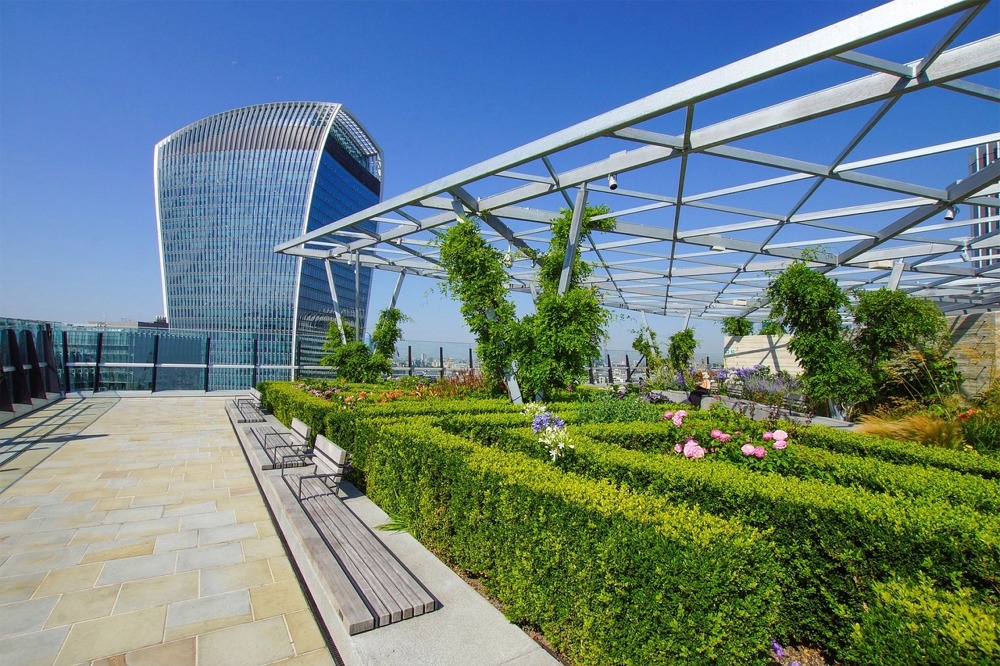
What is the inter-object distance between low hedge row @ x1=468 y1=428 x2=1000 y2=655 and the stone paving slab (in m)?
2.80

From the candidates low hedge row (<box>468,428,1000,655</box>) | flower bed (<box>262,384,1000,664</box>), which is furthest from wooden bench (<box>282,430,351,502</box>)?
low hedge row (<box>468,428,1000,655</box>)

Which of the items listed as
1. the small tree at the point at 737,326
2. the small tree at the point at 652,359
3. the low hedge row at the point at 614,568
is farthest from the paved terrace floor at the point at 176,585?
the small tree at the point at 737,326

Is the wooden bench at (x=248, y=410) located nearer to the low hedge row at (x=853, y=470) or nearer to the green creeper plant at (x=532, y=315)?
the green creeper plant at (x=532, y=315)

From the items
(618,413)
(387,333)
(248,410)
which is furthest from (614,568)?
(387,333)

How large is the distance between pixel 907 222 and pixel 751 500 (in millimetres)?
11404

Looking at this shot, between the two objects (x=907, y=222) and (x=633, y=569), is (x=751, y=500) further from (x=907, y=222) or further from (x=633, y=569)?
(x=907, y=222)

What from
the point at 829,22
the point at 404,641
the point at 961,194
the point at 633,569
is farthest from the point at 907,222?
the point at 404,641

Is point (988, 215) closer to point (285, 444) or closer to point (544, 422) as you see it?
point (544, 422)

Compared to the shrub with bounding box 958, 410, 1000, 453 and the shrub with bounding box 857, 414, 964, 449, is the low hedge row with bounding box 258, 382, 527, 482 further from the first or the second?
the shrub with bounding box 958, 410, 1000, 453

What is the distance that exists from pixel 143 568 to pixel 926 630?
5.05m

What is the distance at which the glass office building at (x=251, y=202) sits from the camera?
85688mm

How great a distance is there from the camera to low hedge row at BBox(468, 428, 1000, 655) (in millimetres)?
2383

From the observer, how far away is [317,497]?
4828 mm

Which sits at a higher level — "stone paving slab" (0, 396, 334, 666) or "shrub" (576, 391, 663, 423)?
"shrub" (576, 391, 663, 423)
